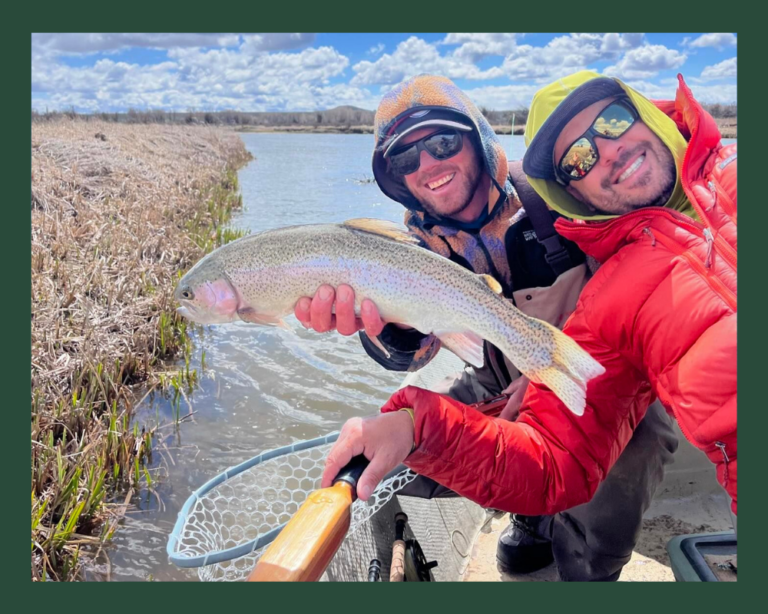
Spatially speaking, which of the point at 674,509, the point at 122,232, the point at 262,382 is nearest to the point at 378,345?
the point at 674,509

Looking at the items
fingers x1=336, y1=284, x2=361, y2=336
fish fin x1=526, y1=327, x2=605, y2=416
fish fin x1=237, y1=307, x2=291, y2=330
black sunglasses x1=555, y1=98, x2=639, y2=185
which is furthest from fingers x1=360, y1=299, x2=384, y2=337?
black sunglasses x1=555, y1=98, x2=639, y2=185

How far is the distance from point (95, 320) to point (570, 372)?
3.97 meters

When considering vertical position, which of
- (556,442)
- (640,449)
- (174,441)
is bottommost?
(174,441)

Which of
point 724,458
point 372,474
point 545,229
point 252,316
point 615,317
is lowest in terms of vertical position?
point 372,474

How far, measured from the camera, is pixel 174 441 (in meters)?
4.59

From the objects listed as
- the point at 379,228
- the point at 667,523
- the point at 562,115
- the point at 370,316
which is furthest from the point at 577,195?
the point at 667,523

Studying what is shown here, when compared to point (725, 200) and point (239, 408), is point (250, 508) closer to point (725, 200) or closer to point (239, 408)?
point (239, 408)

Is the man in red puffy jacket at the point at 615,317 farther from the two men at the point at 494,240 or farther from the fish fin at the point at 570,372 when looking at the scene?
the two men at the point at 494,240

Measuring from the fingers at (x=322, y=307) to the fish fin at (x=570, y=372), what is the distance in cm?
86

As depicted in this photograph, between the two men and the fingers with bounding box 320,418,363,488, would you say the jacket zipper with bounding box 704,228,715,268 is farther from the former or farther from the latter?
the fingers with bounding box 320,418,363,488

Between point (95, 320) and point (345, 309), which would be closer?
point (345, 309)

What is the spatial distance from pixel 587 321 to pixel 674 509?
2185 millimetres

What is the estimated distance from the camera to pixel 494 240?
2875 mm
